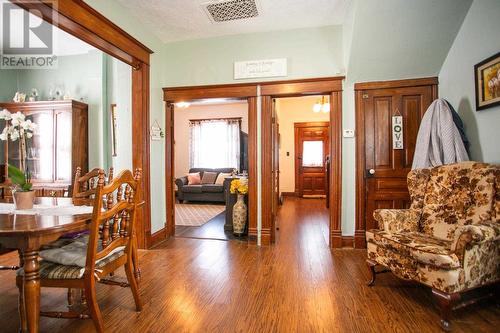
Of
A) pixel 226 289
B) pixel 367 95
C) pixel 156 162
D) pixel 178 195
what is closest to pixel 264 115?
pixel 367 95

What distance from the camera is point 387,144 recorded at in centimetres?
312

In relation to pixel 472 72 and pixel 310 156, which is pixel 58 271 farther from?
pixel 310 156

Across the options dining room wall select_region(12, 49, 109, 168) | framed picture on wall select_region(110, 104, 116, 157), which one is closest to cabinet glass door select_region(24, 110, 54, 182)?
dining room wall select_region(12, 49, 109, 168)

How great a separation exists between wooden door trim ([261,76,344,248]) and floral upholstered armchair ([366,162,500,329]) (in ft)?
2.83

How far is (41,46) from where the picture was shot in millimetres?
3818

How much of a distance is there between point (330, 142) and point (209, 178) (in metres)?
Answer: 4.13

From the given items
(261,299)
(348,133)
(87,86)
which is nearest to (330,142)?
(348,133)

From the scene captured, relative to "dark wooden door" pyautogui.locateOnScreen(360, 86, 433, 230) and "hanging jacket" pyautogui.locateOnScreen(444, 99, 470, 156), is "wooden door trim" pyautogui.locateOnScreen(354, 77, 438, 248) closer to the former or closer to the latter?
"dark wooden door" pyautogui.locateOnScreen(360, 86, 433, 230)

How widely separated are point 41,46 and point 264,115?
3600 millimetres

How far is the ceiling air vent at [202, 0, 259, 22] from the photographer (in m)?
2.75

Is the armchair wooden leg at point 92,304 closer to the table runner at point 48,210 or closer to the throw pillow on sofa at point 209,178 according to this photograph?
the table runner at point 48,210

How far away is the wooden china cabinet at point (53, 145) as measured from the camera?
3.83 m

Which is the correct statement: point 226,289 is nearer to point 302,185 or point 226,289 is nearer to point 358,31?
point 358,31

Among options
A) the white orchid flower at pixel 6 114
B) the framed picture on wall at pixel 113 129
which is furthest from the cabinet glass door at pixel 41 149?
the white orchid flower at pixel 6 114
